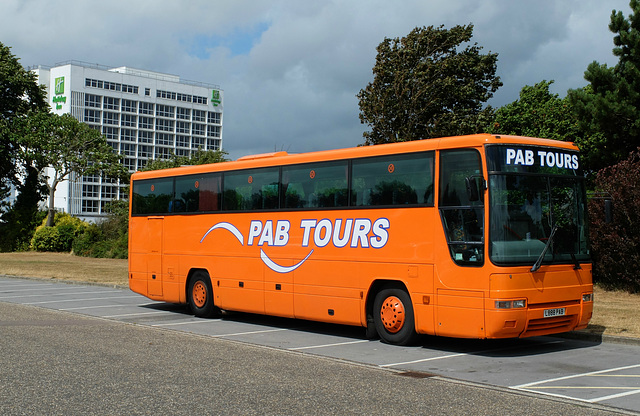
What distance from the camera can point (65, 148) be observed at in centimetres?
5503

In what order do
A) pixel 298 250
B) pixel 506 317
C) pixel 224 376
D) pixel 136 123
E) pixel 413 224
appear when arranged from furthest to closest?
pixel 136 123 → pixel 298 250 → pixel 413 224 → pixel 506 317 → pixel 224 376

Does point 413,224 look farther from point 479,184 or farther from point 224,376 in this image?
point 224,376

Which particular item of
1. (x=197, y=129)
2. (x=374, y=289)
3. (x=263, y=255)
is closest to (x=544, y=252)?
(x=374, y=289)

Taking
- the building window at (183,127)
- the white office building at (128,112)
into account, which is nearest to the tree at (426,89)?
the white office building at (128,112)

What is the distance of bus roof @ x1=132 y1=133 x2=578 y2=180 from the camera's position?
37.1 ft

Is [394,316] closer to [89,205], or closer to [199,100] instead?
[89,205]

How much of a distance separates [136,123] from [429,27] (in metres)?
111

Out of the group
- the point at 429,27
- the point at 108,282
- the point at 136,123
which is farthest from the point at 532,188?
the point at 136,123

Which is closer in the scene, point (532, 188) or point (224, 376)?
point (224, 376)

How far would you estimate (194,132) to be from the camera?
147250 millimetres

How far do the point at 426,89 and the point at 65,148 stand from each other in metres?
33.0

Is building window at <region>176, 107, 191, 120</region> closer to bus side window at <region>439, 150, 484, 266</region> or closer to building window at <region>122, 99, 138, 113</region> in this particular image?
building window at <region>122, 99, 138, 113</region>

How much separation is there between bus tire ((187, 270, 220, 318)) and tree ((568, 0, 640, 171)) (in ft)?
43.4

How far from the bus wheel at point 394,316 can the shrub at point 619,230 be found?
10.4 meters
